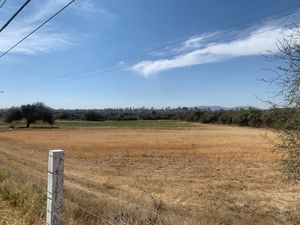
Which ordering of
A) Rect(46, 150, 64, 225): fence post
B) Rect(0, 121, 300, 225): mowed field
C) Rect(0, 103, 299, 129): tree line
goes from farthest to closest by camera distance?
1. Rect(0, 121, 300, 225): mowed field
2. Rect(0, 103, 299, 129): tree line
3. Rect(46, 150, 64, 225): fence post

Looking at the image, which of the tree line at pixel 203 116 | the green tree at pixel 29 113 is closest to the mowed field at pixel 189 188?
the tree line at pixel 203 116

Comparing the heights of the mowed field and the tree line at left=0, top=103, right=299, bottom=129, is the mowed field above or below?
below

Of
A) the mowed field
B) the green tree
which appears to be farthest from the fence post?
the green tree

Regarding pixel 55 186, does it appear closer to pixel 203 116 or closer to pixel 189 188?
pixel 189 188

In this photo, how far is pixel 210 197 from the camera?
19703mm

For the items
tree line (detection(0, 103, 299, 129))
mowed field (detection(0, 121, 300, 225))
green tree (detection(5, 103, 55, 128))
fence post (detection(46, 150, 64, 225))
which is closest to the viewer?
fence post (detection(46, 150, 64, 225))

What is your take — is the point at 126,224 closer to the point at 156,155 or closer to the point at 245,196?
the point at 245,196

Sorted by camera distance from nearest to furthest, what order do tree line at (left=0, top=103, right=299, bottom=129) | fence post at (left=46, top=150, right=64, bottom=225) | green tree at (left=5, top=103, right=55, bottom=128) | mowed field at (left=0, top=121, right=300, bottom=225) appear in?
fence post at (left=46, top=150, right=64, bottom=225), tree line at (left=0, top=103, right=299, bottom=129), mowed field at (left=0, top=121, right=300, bottom=225), green tree at (left=5, top=103, right=55, bottom=128)

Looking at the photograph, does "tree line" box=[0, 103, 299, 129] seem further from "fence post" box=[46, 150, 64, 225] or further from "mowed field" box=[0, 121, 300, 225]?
"fence post" box=[46, 150, 64, 225]

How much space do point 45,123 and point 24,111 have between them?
8.80 meters

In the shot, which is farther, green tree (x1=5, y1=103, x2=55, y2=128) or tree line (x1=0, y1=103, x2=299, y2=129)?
green tree (x1=5, y1=103, x2=55, y2=128)

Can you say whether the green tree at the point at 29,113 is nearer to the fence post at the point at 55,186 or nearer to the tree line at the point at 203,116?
the tree line at the point at 203,116

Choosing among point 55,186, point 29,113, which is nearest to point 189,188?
point 55,186

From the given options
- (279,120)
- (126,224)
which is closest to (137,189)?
(279,120)
